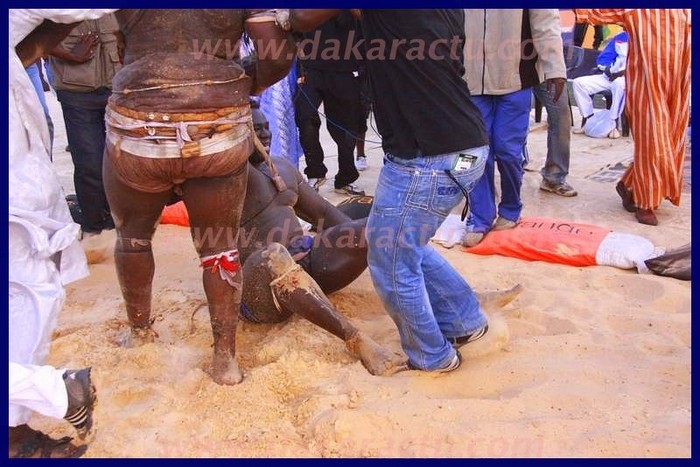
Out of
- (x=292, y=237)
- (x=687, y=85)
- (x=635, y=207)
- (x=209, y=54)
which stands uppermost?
(x=209, y=54)

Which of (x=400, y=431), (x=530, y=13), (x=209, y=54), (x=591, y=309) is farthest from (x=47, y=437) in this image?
(x=530, y=13)

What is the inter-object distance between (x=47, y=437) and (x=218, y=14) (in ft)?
4.98

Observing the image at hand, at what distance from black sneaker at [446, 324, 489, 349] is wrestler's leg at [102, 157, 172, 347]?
4.16ft

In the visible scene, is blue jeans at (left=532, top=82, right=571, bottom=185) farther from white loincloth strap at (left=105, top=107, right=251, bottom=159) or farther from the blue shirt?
the blue shirt

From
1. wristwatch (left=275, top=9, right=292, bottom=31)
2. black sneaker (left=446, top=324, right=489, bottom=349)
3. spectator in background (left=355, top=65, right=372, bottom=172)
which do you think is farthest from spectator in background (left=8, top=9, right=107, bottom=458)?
spectator in background (left=355, top=65, right=372, bottom=172)

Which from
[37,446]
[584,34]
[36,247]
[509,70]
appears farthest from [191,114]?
[584,34]

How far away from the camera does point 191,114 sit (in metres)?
2.34

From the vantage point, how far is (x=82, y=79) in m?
4.28

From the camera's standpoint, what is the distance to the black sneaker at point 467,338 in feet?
9.45

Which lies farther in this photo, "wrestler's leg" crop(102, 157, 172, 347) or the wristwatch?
"wrestler's leg" crop(102, 157, 172, 347)

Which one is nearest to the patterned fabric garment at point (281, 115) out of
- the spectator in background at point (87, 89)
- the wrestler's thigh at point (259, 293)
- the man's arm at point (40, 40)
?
the spectator in background at point (87, 89)

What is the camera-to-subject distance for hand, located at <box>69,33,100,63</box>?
13.9 ft

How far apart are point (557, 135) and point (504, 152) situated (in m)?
1.14
